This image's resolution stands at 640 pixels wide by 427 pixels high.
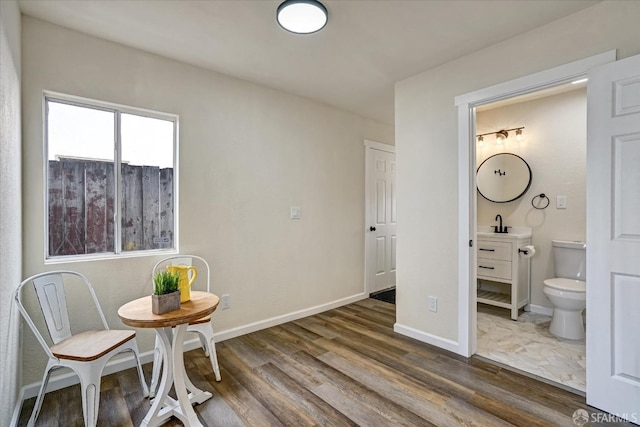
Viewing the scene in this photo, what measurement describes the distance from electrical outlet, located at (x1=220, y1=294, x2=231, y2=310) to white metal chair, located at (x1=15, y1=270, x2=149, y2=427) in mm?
917

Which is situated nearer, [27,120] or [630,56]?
[630,56]

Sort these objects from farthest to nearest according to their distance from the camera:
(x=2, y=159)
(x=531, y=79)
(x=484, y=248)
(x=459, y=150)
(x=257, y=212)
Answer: (x=484, y=248) < (x=257, y=212) < (x=459, y=150) < (x=531, y=79) < (x=2, y=159)

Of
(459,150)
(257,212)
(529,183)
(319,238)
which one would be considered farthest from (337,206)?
(529,183)

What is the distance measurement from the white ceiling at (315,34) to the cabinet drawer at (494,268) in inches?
86.8

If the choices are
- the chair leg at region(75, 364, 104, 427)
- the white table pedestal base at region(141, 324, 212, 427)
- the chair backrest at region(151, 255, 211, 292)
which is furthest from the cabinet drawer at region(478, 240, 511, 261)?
the chair leg at region(75, 364, 104, 427)

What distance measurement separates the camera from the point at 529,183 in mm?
3549

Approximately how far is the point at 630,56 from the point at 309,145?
2638mm

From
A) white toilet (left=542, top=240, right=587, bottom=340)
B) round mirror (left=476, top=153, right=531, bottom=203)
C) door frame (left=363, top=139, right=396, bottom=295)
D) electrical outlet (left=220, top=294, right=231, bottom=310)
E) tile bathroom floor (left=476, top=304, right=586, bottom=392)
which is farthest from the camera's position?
door frame (left=363, top=139, right=396, bottom=295)

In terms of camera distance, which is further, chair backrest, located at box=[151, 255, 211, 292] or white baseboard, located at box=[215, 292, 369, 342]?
white baseboard, located at box=[215, 292, 369, 342]

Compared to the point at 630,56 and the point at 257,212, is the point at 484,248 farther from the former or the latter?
the point at 257,212

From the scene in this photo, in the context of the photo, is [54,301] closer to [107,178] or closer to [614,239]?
[107,178]

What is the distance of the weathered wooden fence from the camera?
2174mm

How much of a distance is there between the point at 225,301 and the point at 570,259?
3473 millimetres

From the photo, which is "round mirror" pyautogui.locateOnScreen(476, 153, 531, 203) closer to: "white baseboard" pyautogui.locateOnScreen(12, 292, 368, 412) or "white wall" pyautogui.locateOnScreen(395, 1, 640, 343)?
"white wall" pyautogui.locateOnScreen(395, 1, 640, 343)
